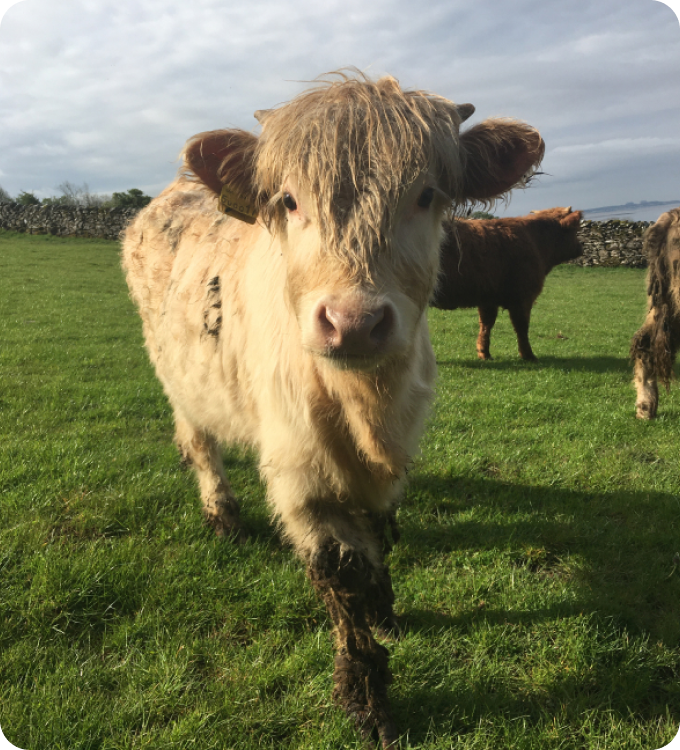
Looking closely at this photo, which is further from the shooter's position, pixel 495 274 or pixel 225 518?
pixel 495 274

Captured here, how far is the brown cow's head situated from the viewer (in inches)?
69.4

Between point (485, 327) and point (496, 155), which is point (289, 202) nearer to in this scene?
point (496, 155)

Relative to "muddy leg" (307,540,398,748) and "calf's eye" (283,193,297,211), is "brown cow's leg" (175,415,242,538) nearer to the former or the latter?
"muddy leg" (307,540,398,748)

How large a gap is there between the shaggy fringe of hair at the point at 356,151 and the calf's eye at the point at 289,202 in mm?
50

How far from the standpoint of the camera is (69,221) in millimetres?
28328

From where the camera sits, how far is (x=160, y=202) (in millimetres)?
4375

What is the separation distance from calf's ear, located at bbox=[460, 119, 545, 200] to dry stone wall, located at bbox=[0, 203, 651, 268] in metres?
25.2

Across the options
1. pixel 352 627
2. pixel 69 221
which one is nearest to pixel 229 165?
pixel 352 627

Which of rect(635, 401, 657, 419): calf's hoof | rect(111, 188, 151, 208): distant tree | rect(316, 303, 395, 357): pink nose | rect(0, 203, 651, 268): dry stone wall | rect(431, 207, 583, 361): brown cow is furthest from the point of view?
rect(111, 188, 151, 208): distant tree

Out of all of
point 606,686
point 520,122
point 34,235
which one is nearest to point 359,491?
point 606,686

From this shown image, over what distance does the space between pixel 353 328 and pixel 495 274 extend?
726 cm

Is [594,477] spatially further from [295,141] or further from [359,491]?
[295,141]

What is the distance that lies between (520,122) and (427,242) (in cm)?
81

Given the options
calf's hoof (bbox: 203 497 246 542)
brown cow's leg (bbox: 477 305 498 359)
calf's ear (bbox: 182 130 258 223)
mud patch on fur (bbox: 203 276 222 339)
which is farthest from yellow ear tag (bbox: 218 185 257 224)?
brown cow's leg (bbox: 477 305 498 359)
